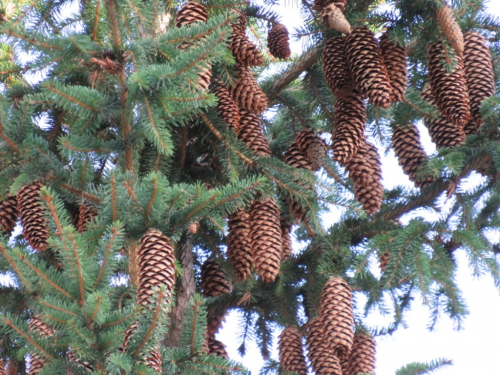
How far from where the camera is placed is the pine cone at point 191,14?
3977 millimetres

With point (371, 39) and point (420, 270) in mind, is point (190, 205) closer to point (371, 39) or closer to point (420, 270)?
point (420, 270)

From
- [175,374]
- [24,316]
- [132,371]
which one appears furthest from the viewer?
[24,316]

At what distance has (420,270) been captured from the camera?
145 inches

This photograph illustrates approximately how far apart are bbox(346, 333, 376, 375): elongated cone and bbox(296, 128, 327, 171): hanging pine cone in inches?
42.2

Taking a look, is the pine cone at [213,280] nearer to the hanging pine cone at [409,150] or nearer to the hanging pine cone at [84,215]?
the hanging pine cone at [84,215]

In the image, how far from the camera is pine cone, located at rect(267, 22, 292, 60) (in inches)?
176

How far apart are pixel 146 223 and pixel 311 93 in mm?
2073

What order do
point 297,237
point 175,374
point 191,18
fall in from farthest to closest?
point 297,237
point 191,18
point 175,374

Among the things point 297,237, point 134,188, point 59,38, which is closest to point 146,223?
point 134,188

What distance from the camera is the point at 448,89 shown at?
4.14m

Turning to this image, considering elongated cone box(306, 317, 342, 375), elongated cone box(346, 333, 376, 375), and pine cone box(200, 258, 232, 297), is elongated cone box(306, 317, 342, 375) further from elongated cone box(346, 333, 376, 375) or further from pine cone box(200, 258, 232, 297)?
pine cone box(200, 258, 232, 297)

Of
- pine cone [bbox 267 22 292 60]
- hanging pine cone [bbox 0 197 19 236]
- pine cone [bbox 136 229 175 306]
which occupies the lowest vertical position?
pine cone [bbox 136 229 175 306]

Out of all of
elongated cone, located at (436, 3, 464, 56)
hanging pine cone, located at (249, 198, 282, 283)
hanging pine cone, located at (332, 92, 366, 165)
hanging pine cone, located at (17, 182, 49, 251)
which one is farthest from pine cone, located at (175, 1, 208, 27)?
elongated cone, located at (436, 3, 464, 56)

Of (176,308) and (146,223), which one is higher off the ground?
(176,308)
